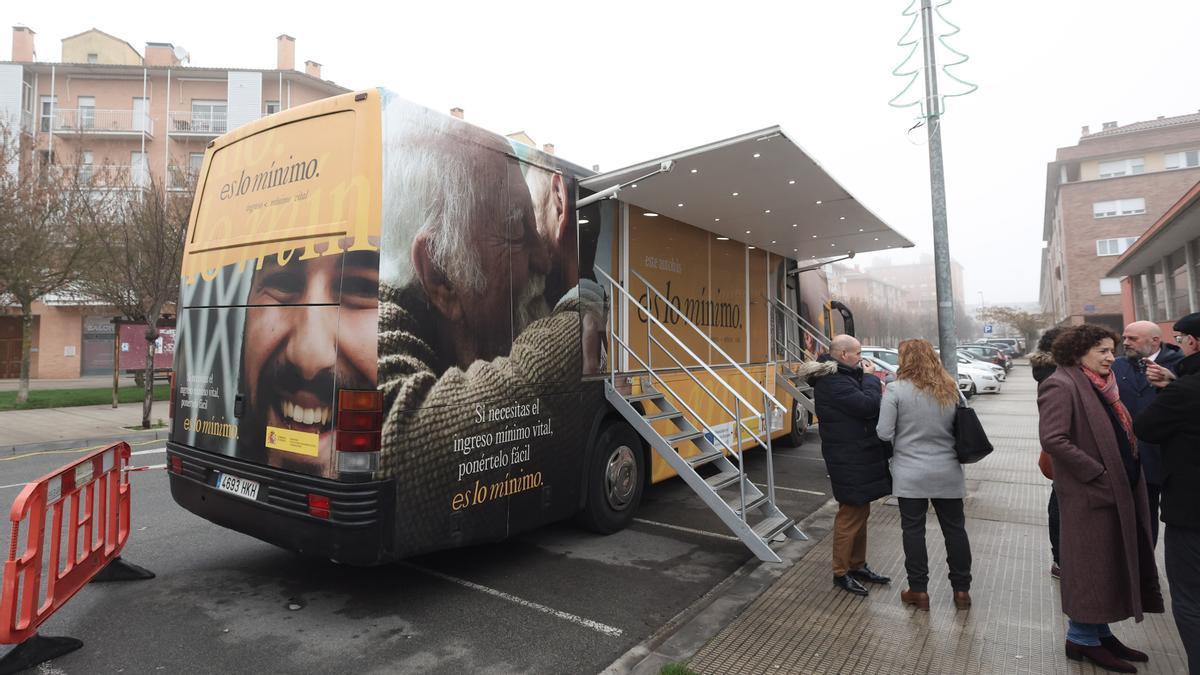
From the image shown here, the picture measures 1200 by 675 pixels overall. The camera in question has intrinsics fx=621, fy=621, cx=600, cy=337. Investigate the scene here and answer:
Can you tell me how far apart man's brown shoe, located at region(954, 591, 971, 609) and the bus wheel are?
104 inches

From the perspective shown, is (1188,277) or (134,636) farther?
(1188,277)

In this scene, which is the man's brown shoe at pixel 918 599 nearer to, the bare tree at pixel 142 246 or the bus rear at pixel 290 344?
the bus rear at pixel 290 344

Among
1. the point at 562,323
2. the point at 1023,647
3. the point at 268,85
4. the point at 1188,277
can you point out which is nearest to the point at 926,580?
the point at 1023,647

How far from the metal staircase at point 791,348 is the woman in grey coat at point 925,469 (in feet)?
16.0

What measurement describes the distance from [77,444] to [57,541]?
30.4 ft

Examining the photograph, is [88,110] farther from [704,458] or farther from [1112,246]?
[1112,246]

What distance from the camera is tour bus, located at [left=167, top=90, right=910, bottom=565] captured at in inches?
138

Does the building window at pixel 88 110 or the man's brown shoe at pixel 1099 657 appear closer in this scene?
the man's brown shoe at pixel 1099 657

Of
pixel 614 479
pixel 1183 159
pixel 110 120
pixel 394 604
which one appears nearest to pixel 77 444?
pixel 394 604

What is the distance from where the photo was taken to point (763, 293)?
30.4 ft

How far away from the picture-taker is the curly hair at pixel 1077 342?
326 cm

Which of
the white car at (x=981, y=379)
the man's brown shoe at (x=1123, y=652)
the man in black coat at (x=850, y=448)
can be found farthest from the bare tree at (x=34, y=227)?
the white car at (x=981, y=379)

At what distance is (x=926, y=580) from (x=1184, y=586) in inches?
52.1

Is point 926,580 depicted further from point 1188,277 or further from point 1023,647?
point 1188,277
